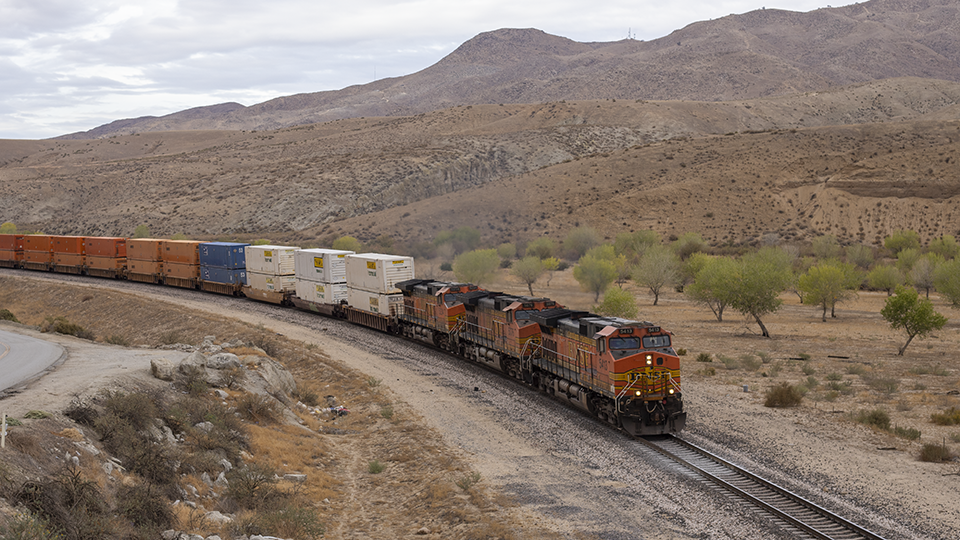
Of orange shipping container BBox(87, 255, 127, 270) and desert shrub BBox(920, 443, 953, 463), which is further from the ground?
orange shipping container BBox(87, 255, 127, 270)

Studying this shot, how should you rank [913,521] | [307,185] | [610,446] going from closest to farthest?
1. [913,521]
2. [610,446]
3. [307,185]

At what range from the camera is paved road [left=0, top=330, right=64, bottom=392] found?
→ 20623mm

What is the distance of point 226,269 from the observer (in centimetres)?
5362

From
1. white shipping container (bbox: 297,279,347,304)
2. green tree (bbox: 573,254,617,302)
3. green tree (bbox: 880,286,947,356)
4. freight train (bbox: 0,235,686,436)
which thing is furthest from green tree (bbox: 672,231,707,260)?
freight train (bbox: 0,235,686,436)

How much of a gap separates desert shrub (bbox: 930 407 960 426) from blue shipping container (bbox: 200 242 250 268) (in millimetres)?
43646

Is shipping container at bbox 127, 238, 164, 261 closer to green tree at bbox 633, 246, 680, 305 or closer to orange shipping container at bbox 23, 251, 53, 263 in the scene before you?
orange shipping container at bbox 23, 251, 53, 263

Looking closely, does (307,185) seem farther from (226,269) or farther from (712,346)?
(712,346)

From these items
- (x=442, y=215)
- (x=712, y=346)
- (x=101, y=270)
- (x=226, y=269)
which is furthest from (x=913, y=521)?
(x=442, y=215)

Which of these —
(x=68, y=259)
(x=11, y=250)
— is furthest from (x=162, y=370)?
(x=11, y=250)

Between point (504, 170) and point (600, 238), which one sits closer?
point (600, 238)

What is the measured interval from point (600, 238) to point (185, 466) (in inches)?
2964

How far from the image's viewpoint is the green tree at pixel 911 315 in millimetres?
36125

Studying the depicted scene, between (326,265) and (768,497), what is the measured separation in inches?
1268

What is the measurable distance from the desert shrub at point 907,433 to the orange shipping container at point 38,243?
240ft
